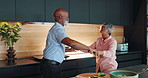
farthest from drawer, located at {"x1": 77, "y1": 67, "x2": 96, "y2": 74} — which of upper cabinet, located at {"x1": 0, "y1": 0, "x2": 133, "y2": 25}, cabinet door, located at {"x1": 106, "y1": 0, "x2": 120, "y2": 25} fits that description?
cabinet door, located at {"x1": 106, "y1": 0, "x2": 120, "y2": 25}

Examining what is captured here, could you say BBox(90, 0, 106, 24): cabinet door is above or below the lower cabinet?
above

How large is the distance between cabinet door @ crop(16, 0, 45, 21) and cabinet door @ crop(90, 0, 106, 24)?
118cm

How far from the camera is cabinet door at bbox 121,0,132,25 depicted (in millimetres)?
4383

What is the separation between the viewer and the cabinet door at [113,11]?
4.05 metres

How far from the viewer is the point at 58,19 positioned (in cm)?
209

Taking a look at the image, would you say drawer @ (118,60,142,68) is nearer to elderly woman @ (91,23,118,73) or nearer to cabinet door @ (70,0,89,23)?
cabinet door @ (70,0,89,23)

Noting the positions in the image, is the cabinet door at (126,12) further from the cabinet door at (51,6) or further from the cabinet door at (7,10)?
the cabinet door at (7,10)

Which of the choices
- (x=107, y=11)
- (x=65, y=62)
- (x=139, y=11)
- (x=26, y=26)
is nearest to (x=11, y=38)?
(x=26, y=26)

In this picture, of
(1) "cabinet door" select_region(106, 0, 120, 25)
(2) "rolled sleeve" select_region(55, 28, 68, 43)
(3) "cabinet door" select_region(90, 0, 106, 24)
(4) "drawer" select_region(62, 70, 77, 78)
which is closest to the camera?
(2) "rolled sleeve" select_region(55, 28, 68, 43)

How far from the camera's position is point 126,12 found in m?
4.49

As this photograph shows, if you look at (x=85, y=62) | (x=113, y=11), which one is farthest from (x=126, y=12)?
(x=85, y=62)

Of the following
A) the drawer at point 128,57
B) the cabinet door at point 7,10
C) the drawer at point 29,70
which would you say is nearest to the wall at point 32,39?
the cabinet door at point 7,10

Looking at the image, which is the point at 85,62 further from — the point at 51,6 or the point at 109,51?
the point at 51,6

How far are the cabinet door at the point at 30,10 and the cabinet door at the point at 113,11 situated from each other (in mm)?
1712
